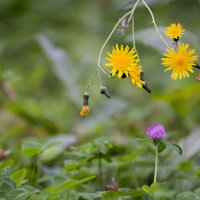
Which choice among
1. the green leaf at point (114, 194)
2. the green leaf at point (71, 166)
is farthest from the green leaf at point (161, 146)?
the green leaf at point (71, 166)

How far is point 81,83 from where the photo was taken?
2.57 metres

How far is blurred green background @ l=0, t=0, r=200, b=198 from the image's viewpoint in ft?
6.57

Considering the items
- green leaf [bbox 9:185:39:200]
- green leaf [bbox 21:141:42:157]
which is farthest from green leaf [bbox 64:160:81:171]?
green leaf [bbox 9:185:39:200]

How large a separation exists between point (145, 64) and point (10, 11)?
3.48 feet

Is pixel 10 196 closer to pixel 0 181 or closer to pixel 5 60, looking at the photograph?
pixel 0 181

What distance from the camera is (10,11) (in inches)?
145

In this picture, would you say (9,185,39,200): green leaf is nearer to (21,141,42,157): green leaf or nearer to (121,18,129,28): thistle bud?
(21,141,42,157): green leaf

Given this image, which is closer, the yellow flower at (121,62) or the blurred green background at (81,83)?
the yellow flower at (121,62)

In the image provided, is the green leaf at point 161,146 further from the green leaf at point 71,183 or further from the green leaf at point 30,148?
the green leaf at point 30,148

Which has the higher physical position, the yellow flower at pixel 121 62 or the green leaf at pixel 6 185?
the yellow flower at pixel 121 62

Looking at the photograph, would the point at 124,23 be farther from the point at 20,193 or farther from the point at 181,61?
the point at 20,193

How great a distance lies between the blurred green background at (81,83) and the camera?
2.00 m

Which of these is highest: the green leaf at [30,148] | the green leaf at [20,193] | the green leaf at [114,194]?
the green leaf at [30,148]

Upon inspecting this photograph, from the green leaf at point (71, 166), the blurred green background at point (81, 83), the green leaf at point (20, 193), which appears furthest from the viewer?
the blurred green background at point (81, 83)
